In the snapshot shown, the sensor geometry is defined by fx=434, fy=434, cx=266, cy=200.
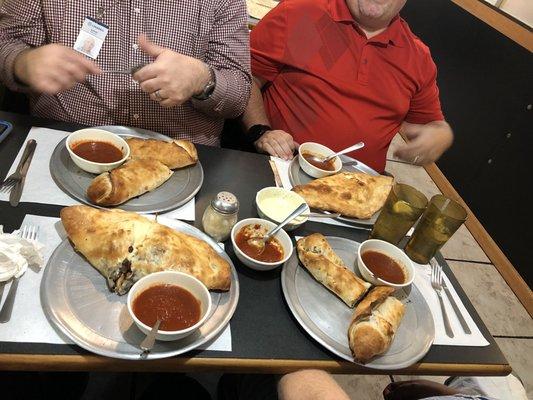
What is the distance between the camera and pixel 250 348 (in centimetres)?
101

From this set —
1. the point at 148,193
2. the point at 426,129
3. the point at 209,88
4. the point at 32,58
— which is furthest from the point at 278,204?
the point at 426,129

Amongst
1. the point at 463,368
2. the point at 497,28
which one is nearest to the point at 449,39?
the point at 497,28

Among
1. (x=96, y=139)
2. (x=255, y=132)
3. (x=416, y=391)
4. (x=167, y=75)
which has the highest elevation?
(x=167, y=75)

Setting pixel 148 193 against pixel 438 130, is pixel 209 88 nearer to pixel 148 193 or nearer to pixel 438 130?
pixel 148 193

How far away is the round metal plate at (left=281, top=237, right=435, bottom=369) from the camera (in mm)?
1084

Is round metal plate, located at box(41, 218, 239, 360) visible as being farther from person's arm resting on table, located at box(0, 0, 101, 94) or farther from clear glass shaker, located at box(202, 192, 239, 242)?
person's arm resting on table, located at box(0, 0, 101, 94)

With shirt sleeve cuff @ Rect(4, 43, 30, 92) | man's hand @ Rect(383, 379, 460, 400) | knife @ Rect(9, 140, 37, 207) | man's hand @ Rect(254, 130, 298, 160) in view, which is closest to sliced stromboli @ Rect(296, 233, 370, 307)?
man's hand @ Rect(383, 379, 460, 400)

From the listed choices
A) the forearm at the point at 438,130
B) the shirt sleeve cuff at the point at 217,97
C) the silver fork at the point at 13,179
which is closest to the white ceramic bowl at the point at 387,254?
the shirt sleeve cuff at the point at 217,97

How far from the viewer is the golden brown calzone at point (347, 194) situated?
58.3 inches

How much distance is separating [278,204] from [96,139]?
2.03 feet

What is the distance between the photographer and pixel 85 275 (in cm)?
105

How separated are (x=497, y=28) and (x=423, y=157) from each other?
6.63 feet

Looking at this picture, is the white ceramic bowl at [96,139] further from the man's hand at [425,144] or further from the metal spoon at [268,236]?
the man's hand at [425,144]

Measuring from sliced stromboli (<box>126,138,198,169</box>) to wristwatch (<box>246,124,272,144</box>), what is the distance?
22.4 inches
